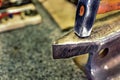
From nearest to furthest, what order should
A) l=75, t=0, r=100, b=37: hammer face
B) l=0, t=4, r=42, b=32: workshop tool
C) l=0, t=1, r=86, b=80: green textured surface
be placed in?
l=75, t=0, r=100, b=37: hammer face → l=0, t=1, r=86, b=80: green textured surface → l=0, t=4, r=42, b=32: workshop tool

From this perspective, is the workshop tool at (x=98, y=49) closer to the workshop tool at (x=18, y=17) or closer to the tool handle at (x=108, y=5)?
the tool handle at (x=108, y=5)

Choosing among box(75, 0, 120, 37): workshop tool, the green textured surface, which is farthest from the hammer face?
the green textured surface

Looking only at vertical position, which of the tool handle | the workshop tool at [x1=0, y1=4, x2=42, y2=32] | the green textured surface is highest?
the tool handle

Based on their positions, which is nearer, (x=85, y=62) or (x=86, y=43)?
(x=86, y=43)

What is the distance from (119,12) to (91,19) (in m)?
0.13

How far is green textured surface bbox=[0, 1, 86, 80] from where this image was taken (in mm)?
581

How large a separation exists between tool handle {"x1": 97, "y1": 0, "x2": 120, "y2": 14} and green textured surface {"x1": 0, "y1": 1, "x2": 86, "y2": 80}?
165 mm

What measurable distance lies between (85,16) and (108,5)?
0.08 metres

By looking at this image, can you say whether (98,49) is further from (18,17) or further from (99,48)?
(18,17)

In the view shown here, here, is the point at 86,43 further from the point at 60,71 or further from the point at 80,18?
the point at 60,71

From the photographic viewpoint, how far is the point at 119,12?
22.1 inches

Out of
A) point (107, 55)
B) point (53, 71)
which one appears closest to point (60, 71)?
point (53, 71)

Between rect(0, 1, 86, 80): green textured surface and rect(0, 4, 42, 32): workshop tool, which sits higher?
rect(0, 4, 42, 32): workshop tool

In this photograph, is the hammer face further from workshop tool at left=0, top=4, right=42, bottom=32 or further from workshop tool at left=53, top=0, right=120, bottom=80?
workshop tool at left=0, top=4, right=42, bottom=32
